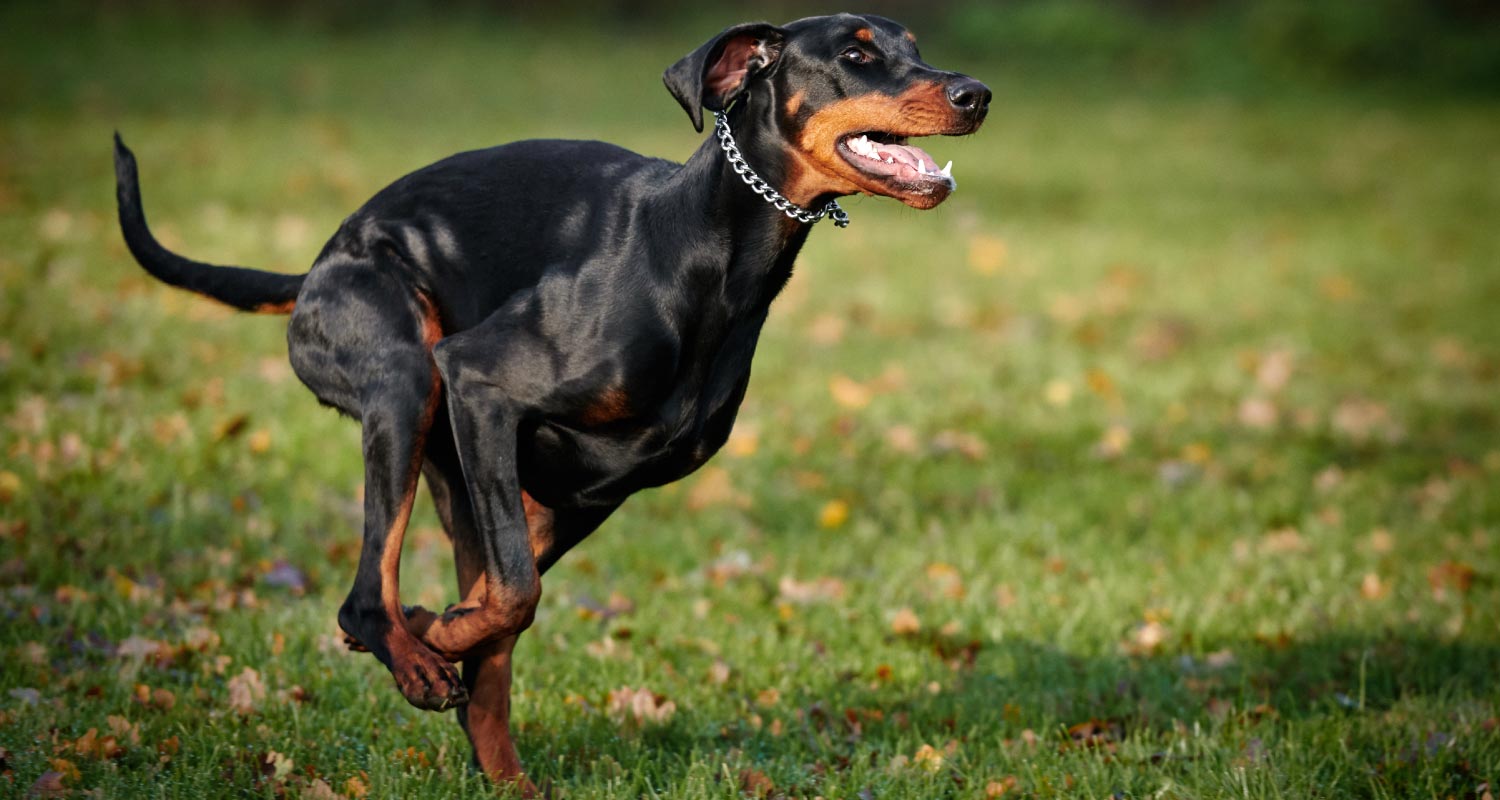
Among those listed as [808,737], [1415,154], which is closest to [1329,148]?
[1415,154]

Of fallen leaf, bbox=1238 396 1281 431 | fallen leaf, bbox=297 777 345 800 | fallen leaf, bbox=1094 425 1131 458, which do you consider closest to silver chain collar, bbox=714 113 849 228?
fallen leaf, bbox=297 777 345 800

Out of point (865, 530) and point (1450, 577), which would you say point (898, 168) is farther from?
point (1450, 577)

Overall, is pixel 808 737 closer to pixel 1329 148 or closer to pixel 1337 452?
pixel 1337 452

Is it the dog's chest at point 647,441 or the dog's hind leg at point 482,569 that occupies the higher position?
the dog's chest at point 647,441

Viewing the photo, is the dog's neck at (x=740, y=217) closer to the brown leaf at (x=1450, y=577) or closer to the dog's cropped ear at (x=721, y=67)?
the dog's cropped ear at (x=721, y=67)

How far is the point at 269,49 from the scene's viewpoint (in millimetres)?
19500

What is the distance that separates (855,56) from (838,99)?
0.12 m

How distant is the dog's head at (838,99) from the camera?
360 centimetres

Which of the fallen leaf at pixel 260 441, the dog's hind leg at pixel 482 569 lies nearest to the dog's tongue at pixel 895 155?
the dog's hind leg at pixel 482 569

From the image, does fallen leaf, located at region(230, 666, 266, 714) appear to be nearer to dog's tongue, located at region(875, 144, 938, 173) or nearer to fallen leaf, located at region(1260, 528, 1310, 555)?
dog's tongue, located at region(875, 144, 938, 173)

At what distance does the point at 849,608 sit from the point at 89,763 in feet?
9.34

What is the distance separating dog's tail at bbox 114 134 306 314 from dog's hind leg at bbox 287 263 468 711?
0.84 feet

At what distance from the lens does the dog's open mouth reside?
3.58m

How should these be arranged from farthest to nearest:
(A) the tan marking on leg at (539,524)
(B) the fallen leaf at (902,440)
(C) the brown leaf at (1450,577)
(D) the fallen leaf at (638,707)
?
1. (B) the fallen leaf at (902,440)
2. (C) the brown leaf at (1450,577)
3. (D) the fallen leaf at (638,707)
4. (A) the tan marking on leg at (539,524)
